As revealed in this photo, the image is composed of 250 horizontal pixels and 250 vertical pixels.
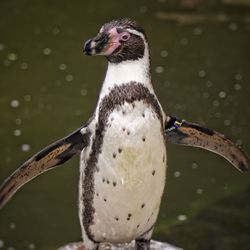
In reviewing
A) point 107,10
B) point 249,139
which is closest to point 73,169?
point 249,139

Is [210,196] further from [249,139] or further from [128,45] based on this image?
[128,45]

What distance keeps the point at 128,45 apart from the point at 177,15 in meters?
3.10

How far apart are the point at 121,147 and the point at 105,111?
83mm

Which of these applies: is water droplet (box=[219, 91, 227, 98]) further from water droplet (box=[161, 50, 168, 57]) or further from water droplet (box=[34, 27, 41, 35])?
water droplet (box=[34, 27, 41, 35])

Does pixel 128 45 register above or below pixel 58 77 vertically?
above

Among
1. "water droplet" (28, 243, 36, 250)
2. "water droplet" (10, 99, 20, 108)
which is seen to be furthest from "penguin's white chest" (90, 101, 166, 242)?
"water droplet" (10, 99, 20, 108)

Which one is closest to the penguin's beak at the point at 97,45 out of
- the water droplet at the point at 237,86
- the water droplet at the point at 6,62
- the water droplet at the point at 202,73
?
the water droplet at the point at 237,86

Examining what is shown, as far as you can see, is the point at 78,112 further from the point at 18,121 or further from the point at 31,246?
the point at 31,246

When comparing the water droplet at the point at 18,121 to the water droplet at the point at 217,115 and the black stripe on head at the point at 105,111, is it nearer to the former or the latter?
the water droplet at the point at 217,115

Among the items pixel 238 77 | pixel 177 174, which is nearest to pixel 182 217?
pixel 177 174

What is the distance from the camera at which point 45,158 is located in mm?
1407

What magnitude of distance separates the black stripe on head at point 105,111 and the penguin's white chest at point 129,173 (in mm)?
10

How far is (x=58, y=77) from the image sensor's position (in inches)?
140

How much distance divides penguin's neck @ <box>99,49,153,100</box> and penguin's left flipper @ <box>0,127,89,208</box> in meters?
0.15
